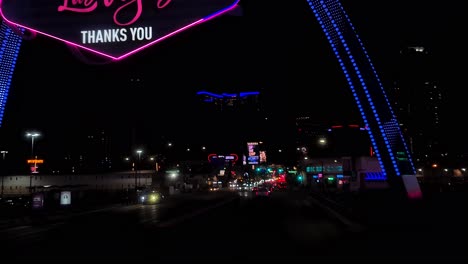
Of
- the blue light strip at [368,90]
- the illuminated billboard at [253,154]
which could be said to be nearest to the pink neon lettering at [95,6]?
the blue light strip at [368,90]

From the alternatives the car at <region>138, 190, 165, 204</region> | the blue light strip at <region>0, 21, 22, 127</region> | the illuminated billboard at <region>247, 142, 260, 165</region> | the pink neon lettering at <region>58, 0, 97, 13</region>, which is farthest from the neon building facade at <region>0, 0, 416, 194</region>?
the illuminated billboard at <region>247, 142, 260, 165</region>

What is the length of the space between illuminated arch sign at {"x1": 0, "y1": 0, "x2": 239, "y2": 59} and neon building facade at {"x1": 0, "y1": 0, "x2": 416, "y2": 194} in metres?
5.23

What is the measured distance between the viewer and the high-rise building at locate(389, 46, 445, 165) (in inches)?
4695

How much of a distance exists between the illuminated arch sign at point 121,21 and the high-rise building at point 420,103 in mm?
109930

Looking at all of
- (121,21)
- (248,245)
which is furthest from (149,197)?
(248,245)

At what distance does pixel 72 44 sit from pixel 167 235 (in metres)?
6.75

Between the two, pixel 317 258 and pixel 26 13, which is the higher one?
pixel 26 13

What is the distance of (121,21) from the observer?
48.4 ft

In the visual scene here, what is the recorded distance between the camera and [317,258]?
1026 centimetres

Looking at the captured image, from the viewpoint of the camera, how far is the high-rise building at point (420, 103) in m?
119

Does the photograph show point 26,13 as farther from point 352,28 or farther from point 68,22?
point 352,28

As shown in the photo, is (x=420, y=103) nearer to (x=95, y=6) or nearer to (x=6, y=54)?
(x=6, y=54)

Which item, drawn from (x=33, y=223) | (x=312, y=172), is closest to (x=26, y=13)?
(x=33, y=223)

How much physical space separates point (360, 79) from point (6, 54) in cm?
1415
